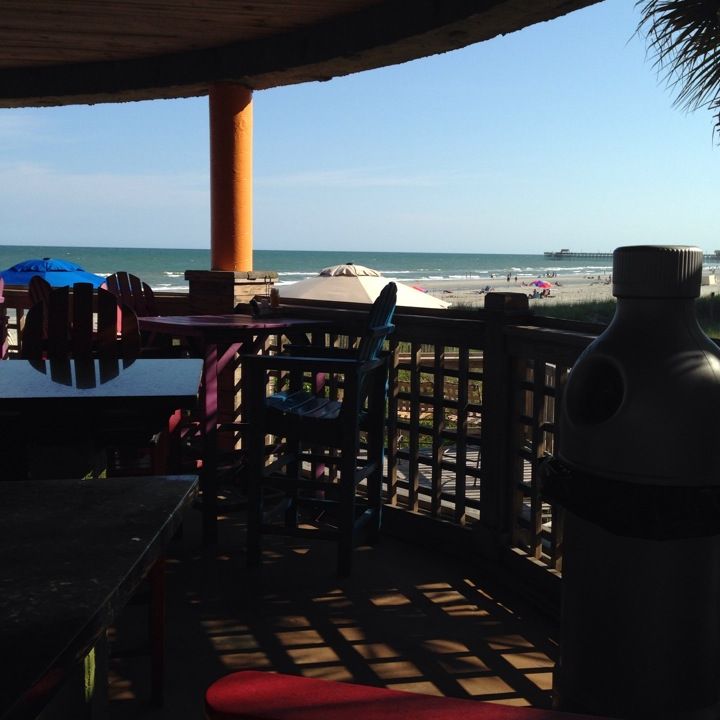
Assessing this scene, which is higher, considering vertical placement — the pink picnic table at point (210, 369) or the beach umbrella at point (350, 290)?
the beach umbrella at point (350, 290)

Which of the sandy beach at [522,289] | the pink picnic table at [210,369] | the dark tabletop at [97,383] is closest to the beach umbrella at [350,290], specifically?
the pink picnic table at [210,369]

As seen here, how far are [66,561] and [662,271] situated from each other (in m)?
1.19

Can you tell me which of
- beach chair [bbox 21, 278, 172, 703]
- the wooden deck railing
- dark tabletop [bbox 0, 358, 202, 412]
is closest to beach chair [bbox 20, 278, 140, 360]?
beach chair [bbox 21, 278, 172, 703]

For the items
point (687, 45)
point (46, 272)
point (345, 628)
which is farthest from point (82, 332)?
point (46, 272)

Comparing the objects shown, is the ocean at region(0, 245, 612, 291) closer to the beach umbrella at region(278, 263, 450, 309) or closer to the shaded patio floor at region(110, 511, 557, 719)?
the beach umbrella at region(278, 263, 450, 309)

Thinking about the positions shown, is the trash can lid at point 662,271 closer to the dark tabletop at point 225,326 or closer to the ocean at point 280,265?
the dark tabletop at point 225,326

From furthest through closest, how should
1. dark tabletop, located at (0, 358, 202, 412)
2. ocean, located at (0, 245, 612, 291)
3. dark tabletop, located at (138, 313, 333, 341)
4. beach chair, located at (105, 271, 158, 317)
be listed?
ocean, located at (0, 245, 612, 291)
beach chair, located at (105, 271, 158, 317)
dark tabletop, located at (138, 313, 333, 341)
dark tabletop, located at (0, 358, 202, 412)

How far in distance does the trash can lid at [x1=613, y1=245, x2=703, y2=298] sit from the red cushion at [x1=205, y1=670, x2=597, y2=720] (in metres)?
A: 0.97

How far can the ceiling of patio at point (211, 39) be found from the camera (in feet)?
12.8

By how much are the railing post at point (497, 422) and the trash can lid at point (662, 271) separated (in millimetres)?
1532

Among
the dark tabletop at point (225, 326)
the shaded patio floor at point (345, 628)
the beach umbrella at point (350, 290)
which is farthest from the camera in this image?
the beach umbrella at point (350, 290)

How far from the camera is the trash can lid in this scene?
1486 millimetres

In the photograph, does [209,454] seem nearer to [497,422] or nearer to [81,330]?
[81,330]

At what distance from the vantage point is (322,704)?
710 millimetres
